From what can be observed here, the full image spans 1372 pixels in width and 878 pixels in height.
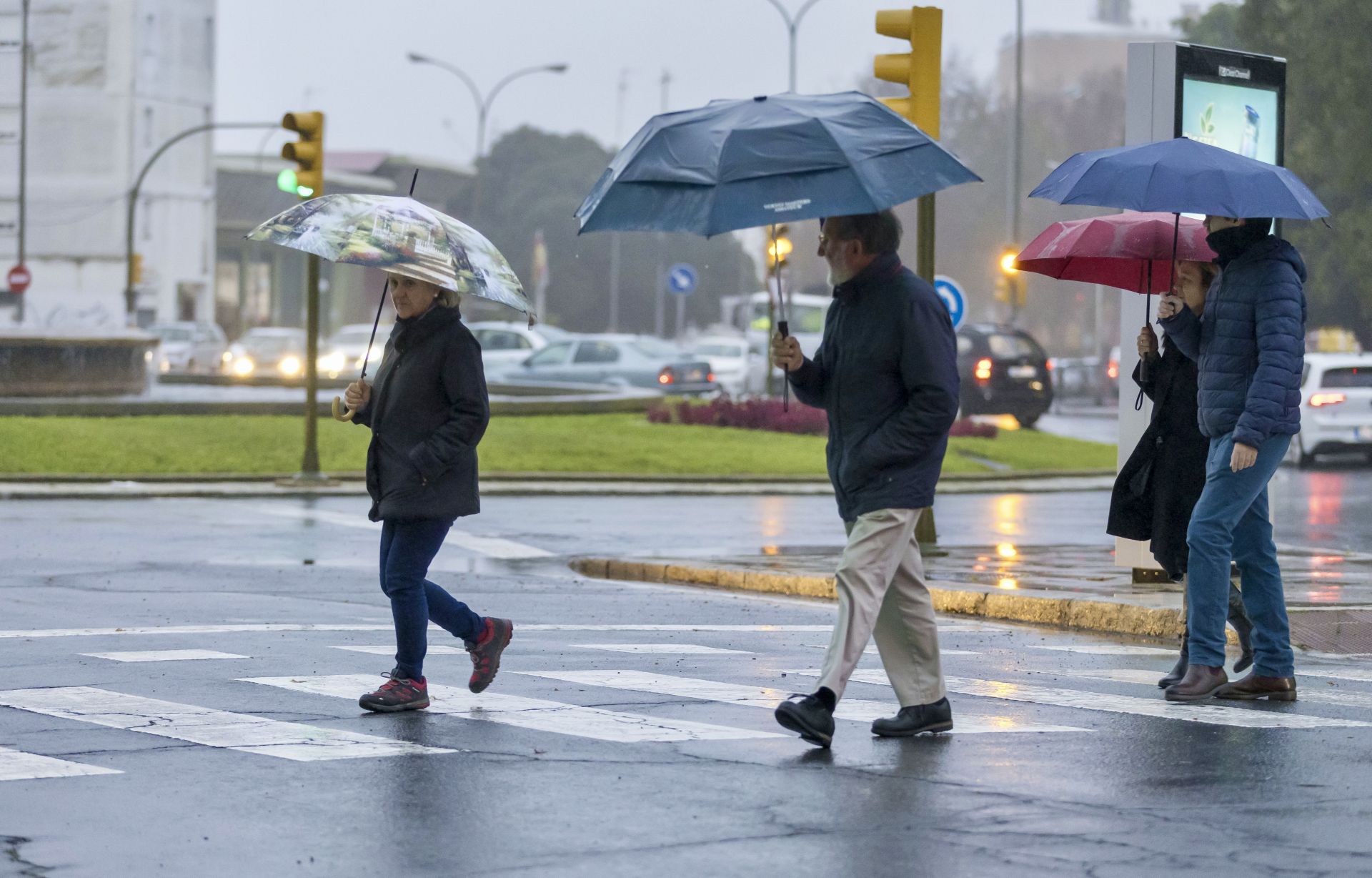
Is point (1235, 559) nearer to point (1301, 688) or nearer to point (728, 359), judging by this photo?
point (1301, 688)

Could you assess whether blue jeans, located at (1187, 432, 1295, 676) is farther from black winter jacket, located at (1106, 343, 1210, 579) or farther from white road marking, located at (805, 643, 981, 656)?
white road marking, located at (805, 643, 981, 656)

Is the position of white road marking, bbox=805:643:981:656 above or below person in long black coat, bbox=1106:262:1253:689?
below

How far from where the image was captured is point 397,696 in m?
7.52

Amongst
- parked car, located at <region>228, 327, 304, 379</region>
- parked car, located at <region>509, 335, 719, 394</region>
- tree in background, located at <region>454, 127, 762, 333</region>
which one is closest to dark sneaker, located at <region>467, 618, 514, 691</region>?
parked car, located at <region>509, 335, 719, 394</region>

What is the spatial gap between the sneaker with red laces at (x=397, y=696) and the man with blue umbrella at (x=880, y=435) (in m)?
1.53

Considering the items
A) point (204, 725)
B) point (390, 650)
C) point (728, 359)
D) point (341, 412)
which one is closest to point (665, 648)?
point (390, 650)

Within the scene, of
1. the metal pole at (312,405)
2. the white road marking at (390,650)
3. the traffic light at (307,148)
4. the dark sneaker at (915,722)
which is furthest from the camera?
the metal pole at (312,405)

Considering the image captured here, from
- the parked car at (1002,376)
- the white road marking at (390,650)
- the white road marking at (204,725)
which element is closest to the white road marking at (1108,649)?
the white road marking at (390,650)

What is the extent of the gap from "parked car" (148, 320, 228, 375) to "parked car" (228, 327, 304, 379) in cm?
155

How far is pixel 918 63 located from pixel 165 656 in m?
7.01

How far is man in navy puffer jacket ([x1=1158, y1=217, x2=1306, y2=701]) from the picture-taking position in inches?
303

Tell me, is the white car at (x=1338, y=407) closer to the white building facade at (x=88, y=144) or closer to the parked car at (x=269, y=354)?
the parked car at (x=269, y=354)

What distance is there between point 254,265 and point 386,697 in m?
84.7

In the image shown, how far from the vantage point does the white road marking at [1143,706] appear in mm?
7465
